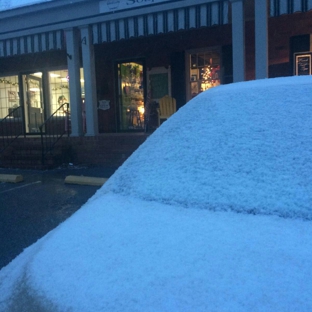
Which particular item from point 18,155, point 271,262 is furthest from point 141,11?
point 271,262

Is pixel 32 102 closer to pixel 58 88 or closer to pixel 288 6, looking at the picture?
pixel 58 88

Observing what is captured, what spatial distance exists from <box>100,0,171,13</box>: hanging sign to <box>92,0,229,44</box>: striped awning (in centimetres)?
24

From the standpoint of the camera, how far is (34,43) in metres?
9.13

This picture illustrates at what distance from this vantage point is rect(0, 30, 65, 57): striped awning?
8.92 meters

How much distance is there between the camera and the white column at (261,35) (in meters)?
6.88

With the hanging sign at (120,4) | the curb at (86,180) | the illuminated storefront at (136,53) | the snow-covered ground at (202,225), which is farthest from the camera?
the hanging sign at (120,4)

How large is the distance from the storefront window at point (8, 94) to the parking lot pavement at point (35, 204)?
485 centimetres

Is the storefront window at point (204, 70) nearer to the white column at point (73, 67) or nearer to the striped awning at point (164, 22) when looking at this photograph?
the striped awning at point (164, 22)

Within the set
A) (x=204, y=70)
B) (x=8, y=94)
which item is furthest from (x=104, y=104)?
(x=8, y=94)

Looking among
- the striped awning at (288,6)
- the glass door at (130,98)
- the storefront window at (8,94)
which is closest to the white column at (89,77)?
the glass door at (130,98)

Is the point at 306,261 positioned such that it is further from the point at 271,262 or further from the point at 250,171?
the point at 250,171

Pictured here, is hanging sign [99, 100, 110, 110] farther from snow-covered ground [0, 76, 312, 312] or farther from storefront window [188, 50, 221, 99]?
snow-covered ground [0, 76, 312, 312]

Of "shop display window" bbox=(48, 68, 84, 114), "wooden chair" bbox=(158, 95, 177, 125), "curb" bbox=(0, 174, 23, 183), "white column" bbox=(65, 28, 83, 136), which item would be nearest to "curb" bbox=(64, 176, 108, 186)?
"curb" bbox=(0, 174, 23, 183)

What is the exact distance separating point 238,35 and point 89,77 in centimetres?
379
